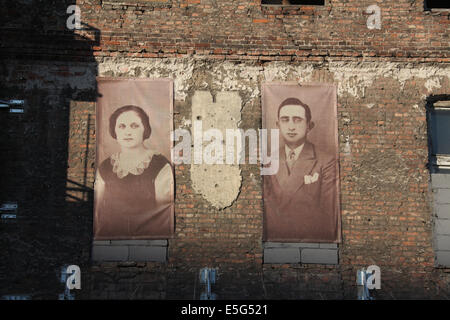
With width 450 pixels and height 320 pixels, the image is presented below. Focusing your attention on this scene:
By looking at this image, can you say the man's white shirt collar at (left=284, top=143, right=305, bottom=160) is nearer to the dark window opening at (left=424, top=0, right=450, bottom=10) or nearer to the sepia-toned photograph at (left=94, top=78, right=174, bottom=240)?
the sepia-toned photograph at (left=94, top=78, right=174, bottom=240)

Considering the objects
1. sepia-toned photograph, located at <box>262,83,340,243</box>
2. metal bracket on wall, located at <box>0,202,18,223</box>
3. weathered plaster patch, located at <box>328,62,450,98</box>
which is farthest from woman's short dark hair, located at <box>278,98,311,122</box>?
metal bracket on wall, located at <box>0,202,18,223</box>

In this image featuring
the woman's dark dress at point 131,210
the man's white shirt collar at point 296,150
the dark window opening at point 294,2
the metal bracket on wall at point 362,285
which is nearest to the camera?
the metal bracket on wall at point 362,285

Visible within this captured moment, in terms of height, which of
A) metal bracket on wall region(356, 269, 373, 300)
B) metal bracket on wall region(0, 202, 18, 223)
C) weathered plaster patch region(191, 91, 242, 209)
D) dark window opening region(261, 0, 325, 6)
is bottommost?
metal bracket on wall region(356, 269, 373, 300)

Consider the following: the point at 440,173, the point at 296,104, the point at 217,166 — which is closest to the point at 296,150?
the point at 296,104

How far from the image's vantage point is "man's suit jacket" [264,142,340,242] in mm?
7316

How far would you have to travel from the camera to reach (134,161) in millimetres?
7406

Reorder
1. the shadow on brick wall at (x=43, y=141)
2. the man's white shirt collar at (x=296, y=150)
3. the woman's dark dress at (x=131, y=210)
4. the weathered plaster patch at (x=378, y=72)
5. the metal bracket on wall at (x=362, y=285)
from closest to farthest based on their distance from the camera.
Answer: the metal bracket on wall at (x=362, y=285) → the shadow on brick wall at (x=43, y=141) → the woman's dark dress at (x=131, y=210) → the man's white shirt collar at (x=296, y=150) → the weathered plaster patch at (x=378, y=72)

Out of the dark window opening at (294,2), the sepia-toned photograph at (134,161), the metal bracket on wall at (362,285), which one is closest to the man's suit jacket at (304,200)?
Result: the metal bracket on wall at (362,285)

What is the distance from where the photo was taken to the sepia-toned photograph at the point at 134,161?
7.26 metres

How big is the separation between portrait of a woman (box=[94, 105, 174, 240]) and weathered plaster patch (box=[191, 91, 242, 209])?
0.52 m

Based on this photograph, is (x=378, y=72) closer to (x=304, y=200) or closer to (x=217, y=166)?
(x=304, y=200)

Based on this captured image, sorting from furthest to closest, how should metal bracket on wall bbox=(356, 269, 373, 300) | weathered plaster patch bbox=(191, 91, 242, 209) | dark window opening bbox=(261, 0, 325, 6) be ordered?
dark window opening bbox=(261, 0, 325, 6) → weathered plaster patch bbox=(191, 91, 242, 209) → metal bracket on wall bbox=(356, 269, 373, 300)

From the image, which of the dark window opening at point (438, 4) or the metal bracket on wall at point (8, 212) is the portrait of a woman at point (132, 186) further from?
the dark window opening at point (438, 4)

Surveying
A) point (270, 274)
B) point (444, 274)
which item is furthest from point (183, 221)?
point (444, 274)
